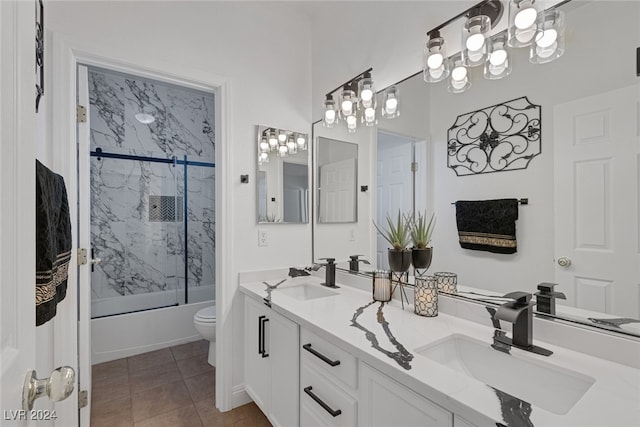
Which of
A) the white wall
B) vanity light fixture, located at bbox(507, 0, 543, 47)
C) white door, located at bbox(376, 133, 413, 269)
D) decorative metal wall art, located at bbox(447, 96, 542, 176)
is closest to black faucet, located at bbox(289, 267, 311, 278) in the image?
the white wall

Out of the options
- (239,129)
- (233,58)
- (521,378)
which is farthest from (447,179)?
(233,58)

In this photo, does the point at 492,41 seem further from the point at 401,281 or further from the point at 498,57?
the point at 401,281

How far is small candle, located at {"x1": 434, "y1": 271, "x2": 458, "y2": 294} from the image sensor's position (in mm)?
1438

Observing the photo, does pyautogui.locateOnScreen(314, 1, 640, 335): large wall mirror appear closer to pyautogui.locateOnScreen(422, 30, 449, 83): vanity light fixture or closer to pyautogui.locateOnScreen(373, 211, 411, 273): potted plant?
pyautogui.locateOnScreen(422, 30, 449, 83): vanity light fixture

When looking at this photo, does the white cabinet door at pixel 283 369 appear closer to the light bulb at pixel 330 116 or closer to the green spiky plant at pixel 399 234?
the green spiky plant at pixel 399 234

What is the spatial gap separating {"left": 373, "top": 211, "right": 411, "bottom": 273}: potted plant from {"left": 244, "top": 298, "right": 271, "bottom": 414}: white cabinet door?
31.0 inches

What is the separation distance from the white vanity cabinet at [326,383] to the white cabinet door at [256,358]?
0.40m

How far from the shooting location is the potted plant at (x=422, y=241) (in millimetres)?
1562

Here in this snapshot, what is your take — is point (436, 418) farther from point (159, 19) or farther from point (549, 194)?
point (159, 19)

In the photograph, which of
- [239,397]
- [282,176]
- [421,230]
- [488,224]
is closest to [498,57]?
[488,224]

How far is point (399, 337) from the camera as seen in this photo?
1158mm

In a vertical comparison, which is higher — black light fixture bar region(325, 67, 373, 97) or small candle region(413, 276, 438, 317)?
black light fixture bar region(325, 67, 373, 97)

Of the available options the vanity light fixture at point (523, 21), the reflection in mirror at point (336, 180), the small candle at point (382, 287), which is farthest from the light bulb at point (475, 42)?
the small candle at point (382, 287)

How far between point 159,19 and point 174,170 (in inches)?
74.9
